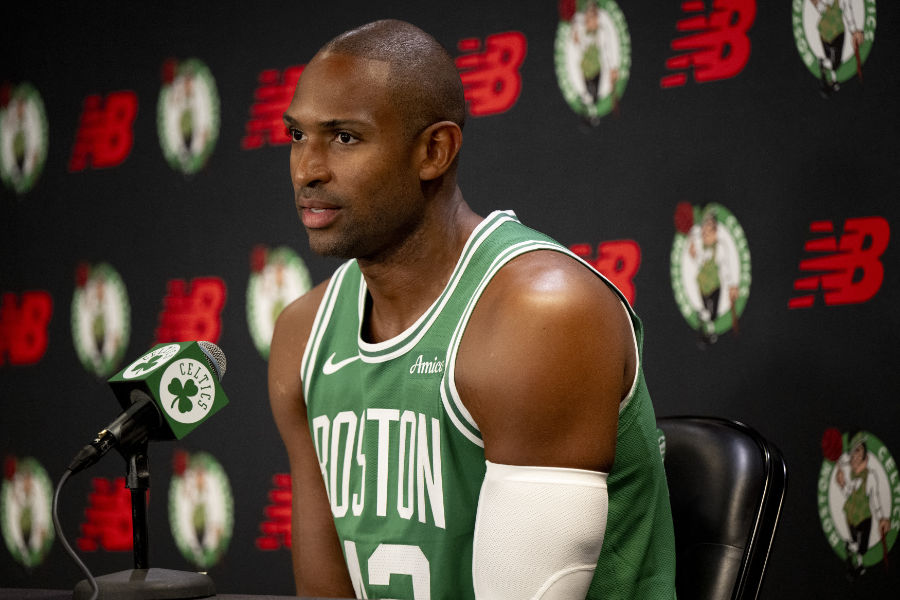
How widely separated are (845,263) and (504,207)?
2.34ft

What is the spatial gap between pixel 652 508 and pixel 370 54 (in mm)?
644

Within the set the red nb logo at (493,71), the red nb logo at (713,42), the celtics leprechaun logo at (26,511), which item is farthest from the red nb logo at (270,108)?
the celtics leprechaun logo at (26,511)

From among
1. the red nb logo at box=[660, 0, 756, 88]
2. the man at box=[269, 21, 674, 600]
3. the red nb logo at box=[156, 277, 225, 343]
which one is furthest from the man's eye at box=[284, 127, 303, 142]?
the red nb logo at box=[156, 277, 225, 343]

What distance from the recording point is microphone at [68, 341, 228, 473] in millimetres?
989

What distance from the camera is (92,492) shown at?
272cm

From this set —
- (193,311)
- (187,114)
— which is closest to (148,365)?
(193,311)

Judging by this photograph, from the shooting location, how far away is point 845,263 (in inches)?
74.6

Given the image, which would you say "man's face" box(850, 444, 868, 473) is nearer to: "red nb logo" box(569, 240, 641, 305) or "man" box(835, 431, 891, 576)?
"man" box(835, 431, 891, 576)

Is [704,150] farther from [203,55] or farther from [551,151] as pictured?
[203,55]

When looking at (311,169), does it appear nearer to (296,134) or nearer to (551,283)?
(296,134)

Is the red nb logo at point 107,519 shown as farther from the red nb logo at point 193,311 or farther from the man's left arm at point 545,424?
the man's left arm at point 545,424

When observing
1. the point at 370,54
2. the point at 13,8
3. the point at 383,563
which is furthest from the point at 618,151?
the point at 13,8

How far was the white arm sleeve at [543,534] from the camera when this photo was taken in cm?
108

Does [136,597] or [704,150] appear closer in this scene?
[136,597]
